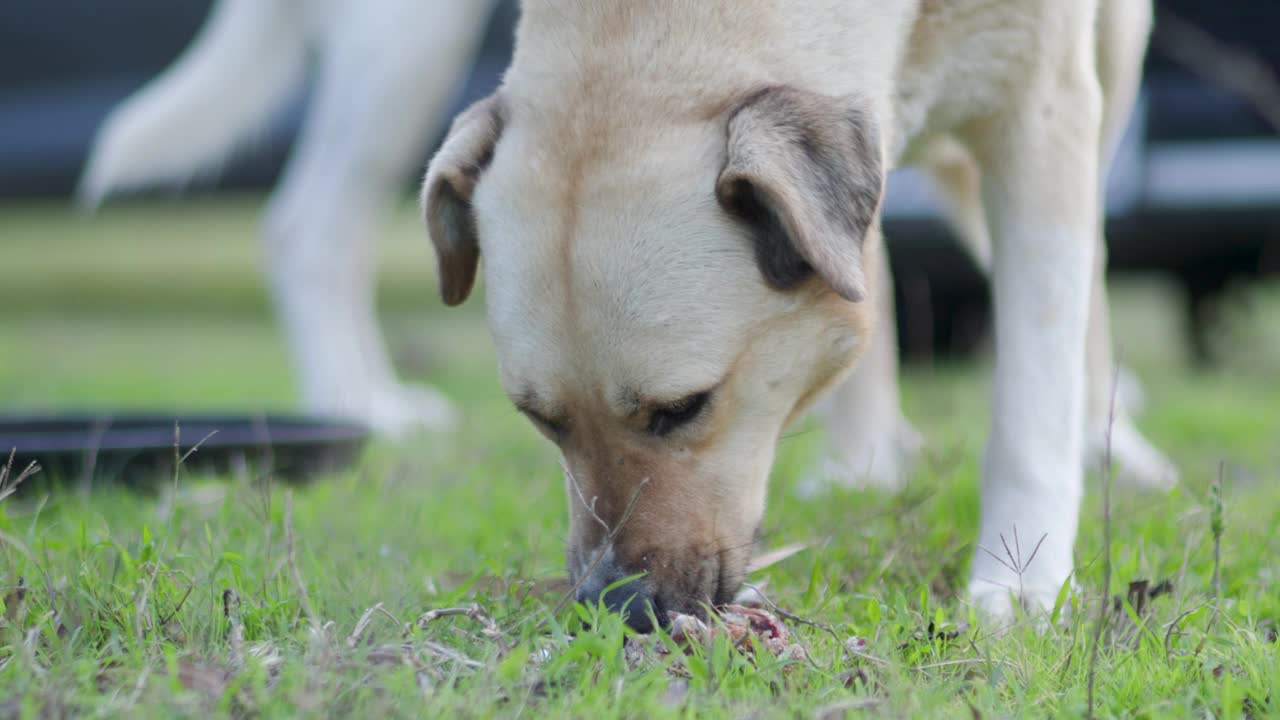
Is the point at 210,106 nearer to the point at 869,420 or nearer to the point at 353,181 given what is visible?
the point at 353,181

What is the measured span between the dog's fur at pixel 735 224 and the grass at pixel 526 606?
192 mm

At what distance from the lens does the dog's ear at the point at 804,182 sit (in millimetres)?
1992

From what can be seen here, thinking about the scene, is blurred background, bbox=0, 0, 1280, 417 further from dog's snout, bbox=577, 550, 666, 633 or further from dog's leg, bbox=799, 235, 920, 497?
dog's snout, bbox=577, 550, 666, 633

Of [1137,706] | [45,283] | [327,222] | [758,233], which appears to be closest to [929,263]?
[327,222]

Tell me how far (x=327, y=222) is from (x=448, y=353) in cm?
342

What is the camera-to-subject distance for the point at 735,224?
2133 mm

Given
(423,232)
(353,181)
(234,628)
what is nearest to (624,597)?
(234,628)

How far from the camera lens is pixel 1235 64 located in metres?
5.05

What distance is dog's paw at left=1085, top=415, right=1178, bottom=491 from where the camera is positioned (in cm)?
327

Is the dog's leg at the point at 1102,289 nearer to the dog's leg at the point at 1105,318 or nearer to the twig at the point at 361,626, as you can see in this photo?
the dog's leg at the point at 1105,318

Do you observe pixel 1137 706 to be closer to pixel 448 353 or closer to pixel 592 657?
pixel 592 657

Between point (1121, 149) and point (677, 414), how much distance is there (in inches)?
149

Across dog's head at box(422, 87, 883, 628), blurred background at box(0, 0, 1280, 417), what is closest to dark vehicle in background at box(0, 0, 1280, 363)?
blurred background at box(0, 0, 1280, 417)

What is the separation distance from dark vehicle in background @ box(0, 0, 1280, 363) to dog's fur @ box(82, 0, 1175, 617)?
2.58 meters
